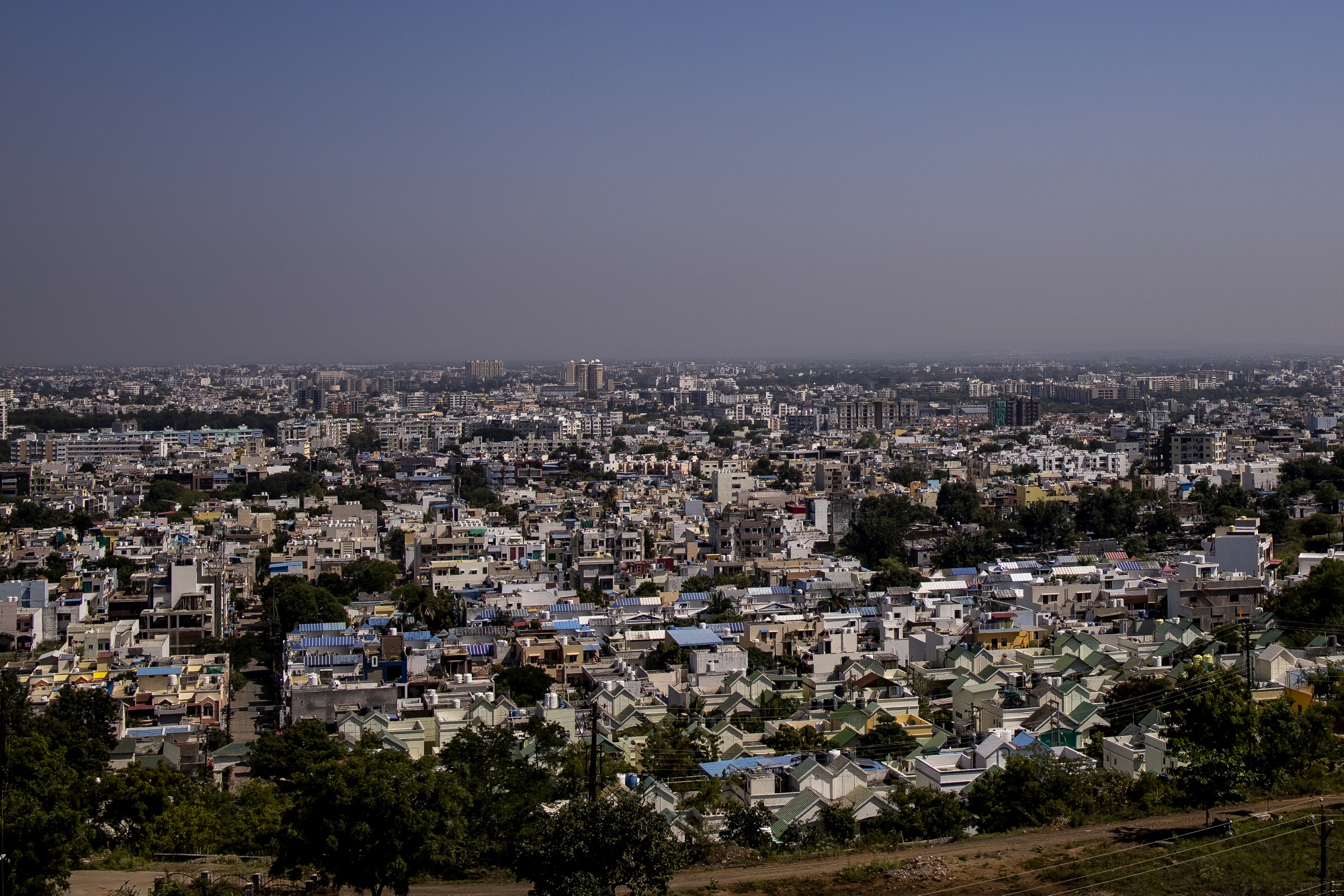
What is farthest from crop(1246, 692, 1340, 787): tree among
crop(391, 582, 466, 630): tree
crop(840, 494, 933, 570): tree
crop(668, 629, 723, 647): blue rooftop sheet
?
crop(840, 494, 933, 570): tree

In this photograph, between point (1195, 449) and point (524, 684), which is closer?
point (524, 684)

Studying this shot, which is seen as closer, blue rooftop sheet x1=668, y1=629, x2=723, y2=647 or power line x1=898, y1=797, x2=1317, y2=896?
power line x1=898, y1=797, x2=1317, y2=896

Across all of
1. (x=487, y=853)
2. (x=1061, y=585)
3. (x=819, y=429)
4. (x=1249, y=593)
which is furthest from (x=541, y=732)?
(x=819, y=429)

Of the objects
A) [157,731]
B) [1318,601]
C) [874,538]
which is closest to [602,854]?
[157,731]

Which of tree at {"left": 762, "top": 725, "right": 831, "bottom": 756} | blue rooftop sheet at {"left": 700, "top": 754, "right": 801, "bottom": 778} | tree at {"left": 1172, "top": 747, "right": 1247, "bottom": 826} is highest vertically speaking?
tree at {"left": 1172, "top": 747, "right": 1247, "bottom": 826}

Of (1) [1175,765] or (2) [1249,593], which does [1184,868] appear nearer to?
(1) [1175,765]

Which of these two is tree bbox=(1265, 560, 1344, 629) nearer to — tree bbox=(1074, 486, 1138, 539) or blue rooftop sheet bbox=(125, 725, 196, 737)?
tree bbox=(1074, 486, 1138, 539)

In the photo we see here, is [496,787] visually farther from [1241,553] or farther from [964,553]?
[964,553]
